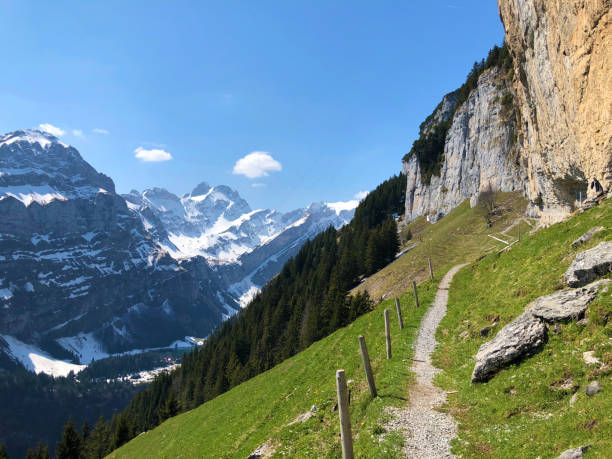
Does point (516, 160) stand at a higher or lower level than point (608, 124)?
higher

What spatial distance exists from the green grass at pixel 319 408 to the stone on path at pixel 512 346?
136 inches

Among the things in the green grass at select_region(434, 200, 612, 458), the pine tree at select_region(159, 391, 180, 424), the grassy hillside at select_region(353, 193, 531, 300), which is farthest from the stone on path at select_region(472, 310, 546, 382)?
the pine tree at select_region(159, 391, 180, 424)

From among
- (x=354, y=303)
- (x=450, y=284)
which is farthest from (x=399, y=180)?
(x=450, y=284)

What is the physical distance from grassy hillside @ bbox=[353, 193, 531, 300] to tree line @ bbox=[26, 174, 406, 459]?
7.21 metres

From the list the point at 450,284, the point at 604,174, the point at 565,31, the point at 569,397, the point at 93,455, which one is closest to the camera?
the point at 569,397

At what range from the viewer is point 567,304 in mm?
12734

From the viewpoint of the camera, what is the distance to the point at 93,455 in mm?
70125

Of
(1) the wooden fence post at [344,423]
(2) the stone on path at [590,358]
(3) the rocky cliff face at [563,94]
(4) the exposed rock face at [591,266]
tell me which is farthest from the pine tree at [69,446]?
(3) the rocky cliff face at [563,94]

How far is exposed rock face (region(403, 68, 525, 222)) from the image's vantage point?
7856 cm

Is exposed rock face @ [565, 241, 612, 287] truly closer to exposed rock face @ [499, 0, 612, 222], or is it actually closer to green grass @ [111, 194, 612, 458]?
green grass @ [111, 194, 612, 458]

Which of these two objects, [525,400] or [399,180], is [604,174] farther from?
[399,180]

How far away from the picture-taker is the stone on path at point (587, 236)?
634 inches

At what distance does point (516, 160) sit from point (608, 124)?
6401 centimetres

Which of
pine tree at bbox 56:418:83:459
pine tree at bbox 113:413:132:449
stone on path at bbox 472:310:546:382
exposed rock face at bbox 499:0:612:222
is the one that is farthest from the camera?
pine tree at bbox 113:413:132:449
